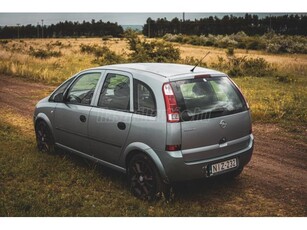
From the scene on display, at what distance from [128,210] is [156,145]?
0.87 meters

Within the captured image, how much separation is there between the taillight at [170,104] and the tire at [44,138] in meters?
2.84

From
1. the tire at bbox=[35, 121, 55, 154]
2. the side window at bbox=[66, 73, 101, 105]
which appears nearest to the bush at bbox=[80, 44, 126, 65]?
the tire at bbox=[35, 121, 55, 154]

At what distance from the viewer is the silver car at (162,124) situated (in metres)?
4.21

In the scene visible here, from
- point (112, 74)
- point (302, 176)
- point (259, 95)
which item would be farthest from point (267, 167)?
point (259, 95)

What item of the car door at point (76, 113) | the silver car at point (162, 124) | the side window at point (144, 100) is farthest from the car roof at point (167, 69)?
the car door at point (76, 113)

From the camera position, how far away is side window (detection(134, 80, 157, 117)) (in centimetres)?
439

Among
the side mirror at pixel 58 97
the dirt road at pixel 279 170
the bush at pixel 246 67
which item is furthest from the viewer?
the bush at pixel 246 67

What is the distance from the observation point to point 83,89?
5.93m

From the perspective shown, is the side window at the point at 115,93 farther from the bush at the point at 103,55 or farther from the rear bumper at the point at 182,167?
the bush at the point at 103,55

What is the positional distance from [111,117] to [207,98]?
52.2 inches

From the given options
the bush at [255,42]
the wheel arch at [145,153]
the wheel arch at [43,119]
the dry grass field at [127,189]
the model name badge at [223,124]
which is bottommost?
the dry grass field at [127,189]

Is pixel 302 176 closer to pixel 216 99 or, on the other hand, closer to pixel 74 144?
pixel 216 99

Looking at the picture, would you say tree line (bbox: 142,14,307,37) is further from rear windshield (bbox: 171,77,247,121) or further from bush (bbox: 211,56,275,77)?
rear windshield (bbox: 171,77,247,121)

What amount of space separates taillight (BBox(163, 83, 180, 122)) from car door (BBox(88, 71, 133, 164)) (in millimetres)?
604
